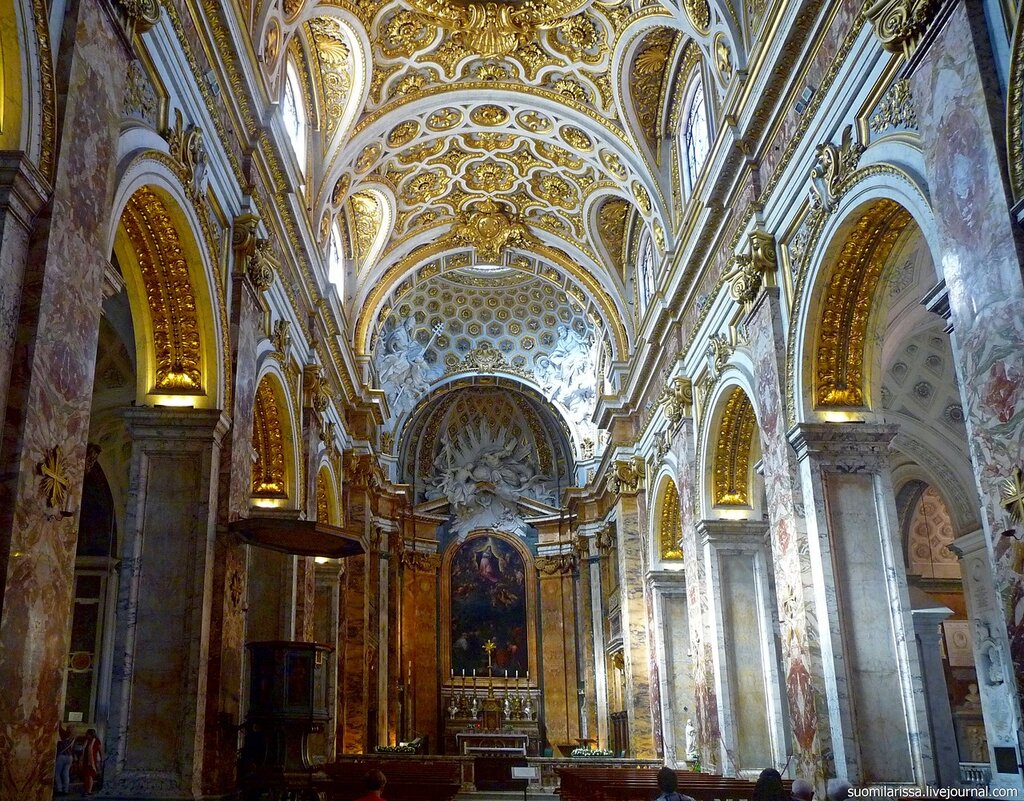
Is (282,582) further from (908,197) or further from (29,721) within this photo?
(908,197)

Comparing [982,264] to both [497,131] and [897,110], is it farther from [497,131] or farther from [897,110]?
[497,131]

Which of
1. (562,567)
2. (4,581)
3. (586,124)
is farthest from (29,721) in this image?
(562,567)

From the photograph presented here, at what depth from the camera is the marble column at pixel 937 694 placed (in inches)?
646

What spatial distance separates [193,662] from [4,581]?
13.9 ft

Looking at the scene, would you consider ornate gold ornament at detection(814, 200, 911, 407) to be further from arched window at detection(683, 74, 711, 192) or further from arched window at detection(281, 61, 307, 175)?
arched window at detection(281, 61, 307, 175)

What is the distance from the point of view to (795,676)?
1146 cm

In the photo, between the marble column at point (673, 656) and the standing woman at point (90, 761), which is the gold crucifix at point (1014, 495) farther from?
the marble column at point (673, 656)

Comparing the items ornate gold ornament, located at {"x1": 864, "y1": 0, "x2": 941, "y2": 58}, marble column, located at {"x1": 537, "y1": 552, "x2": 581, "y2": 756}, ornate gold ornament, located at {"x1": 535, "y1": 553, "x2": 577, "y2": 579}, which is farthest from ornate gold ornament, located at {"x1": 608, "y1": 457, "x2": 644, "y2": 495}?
ornate gold ornament, located at {"x1": 864, "y1": 0, "x2": 941, "y2": 58}

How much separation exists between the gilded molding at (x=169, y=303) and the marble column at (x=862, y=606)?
6830 millimetres

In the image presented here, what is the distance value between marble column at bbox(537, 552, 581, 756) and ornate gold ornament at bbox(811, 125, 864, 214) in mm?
20522

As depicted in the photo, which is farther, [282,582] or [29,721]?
[282,582]

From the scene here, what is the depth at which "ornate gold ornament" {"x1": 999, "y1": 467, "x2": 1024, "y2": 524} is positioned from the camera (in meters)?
6.62

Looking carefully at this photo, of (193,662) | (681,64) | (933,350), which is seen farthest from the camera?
(681,64)

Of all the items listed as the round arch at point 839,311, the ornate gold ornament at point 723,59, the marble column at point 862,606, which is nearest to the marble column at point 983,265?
the round arch at point 839,311
